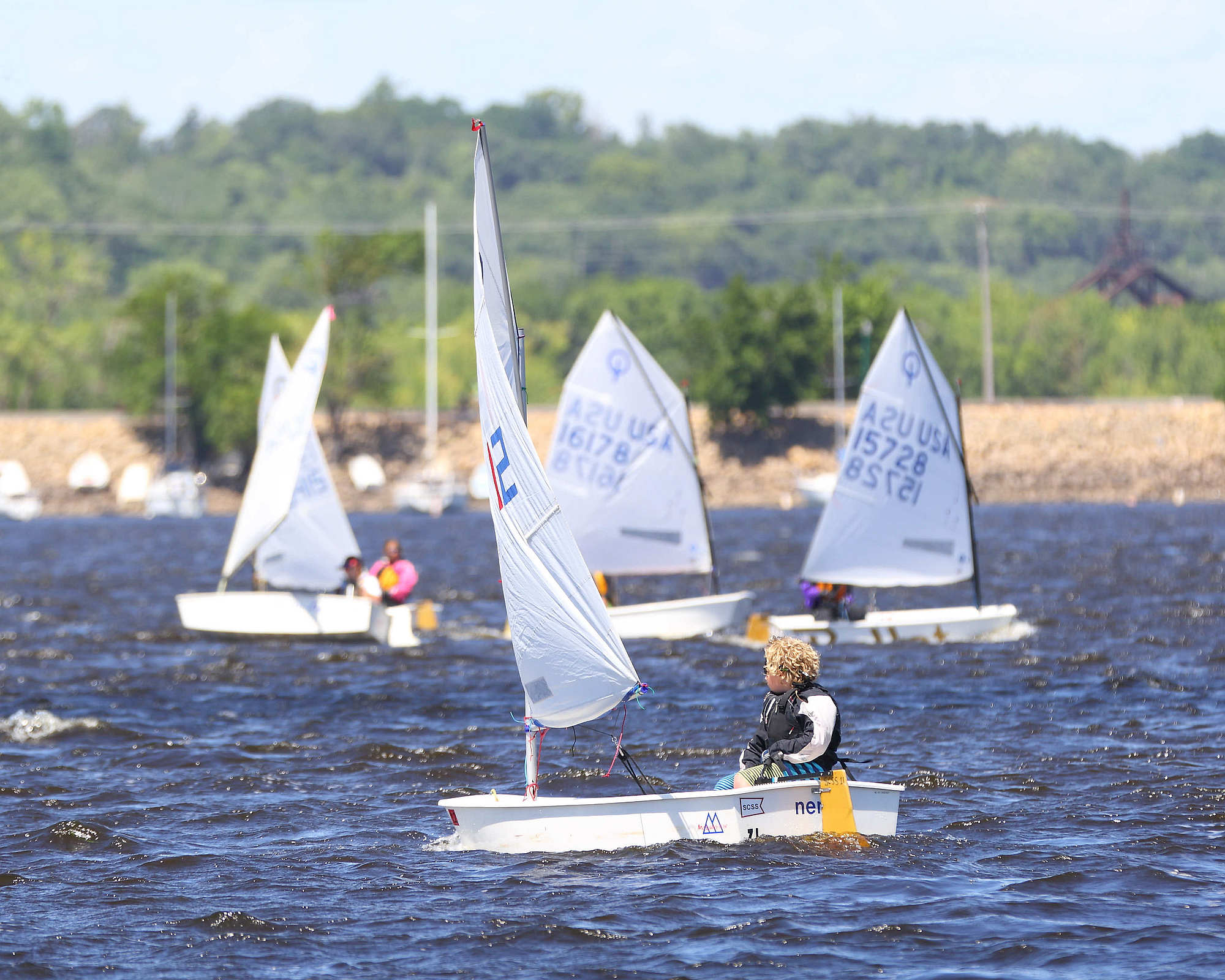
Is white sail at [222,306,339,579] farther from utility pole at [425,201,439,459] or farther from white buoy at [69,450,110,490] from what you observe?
white buoy at [69,450,110,490]

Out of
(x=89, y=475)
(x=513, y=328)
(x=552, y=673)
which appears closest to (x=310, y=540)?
(x=552, y=673)

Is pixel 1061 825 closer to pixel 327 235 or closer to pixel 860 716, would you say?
pixel 860 716

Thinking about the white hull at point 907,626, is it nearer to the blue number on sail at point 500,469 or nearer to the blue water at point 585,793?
the blue water at point 585,793

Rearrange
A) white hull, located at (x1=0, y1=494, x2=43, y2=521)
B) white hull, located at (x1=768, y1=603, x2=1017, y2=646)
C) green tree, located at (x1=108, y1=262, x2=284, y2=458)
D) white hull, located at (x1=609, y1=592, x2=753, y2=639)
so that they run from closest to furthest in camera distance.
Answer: white hull, located at (x1=768, y1=603, x2=1017, y2=646) < white hull, located at (x1=609, y1=592, x2=753, y2=639) < white hull, located at (x1=0, y1=494, x2=43, y2=521) < green tree, located at (x1=108, y1=262, x2=284, y2=458)

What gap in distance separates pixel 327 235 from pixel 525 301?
4721 centimetres

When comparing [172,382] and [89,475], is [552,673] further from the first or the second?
[89,475]

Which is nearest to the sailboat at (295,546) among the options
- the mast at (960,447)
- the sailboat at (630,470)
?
the sailboat at (630,470)

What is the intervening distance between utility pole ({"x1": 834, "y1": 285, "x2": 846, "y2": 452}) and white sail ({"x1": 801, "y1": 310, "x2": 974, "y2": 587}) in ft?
221

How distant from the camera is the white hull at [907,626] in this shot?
88.7ft

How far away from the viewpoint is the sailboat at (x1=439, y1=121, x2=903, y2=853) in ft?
44.5

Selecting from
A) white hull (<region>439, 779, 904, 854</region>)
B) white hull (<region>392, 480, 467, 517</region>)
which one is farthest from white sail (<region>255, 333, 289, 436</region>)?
white hull (<region>392, 480, 467, 517</region>)

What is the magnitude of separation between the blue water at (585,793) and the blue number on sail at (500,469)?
2.46 meters

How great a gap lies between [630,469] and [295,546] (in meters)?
6.70

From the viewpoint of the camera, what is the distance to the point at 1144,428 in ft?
314
